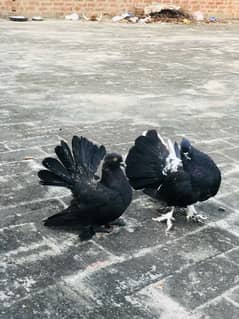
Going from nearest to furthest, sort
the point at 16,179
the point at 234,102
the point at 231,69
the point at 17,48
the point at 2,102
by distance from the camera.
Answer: the point at 16,179 < the point at 2,102 < the point at 234,102 < the point at 231,69 < the point at 17,48

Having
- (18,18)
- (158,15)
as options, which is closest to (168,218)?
(18,18)

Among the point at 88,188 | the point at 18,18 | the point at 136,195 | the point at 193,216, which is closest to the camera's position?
the point at 88,188

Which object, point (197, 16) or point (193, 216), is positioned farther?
point (197, 16)

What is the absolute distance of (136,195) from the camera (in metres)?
3.75

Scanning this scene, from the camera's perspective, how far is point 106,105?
618 cm

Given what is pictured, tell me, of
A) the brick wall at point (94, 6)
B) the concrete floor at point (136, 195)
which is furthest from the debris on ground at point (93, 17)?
the concrete floor at point (136, 195)

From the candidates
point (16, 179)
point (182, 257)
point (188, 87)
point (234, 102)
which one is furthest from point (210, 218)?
point (188, 87)

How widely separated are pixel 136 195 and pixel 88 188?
0.71 meters

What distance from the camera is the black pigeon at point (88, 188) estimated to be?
309cm

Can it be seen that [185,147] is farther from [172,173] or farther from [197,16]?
[197,16]

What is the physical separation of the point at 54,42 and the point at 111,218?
776 centimetres

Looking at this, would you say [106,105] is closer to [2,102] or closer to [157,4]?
[2,102]

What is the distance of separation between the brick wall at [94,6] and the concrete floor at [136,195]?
3719 mm

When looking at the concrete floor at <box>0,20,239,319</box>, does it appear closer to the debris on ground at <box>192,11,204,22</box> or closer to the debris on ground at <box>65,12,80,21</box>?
the debris on ground at <box>65,12,80,21</box>
